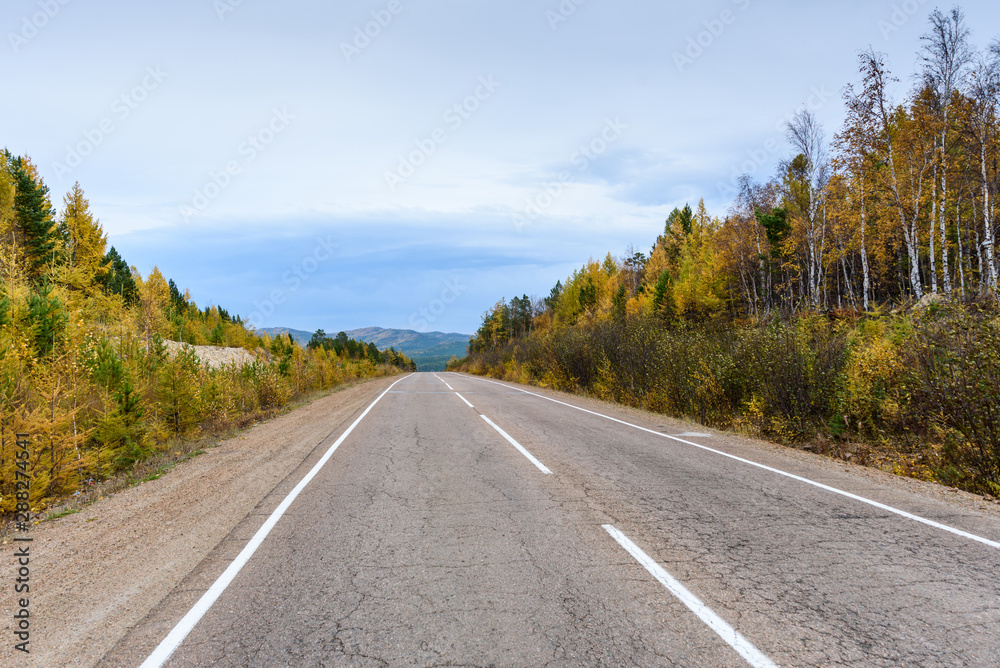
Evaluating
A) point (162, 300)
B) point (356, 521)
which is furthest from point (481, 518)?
point (162, 300)

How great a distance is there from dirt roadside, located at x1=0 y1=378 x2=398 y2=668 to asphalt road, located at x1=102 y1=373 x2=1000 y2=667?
8.2 inches

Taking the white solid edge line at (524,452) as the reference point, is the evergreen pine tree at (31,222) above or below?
above

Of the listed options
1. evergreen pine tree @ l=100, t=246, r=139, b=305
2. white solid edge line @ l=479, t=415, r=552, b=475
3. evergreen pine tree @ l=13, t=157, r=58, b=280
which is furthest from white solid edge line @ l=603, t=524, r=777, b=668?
evergreen pine tree @ l=100, t=246, r=139, b=305

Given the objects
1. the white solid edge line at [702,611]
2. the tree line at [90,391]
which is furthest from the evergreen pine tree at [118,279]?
the white solid edge line at [702,611]

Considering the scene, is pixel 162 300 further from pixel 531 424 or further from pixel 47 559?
pixel 47 559

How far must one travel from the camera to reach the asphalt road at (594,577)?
2.67 meters

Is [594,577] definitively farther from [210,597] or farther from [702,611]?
[210,597]

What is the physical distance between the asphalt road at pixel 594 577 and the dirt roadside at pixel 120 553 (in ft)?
0.68

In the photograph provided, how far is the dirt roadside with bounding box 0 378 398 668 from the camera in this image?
9.49 feet

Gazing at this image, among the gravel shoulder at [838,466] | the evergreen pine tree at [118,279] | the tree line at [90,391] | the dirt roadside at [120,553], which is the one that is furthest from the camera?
the evergreen pine tree at [118,279]

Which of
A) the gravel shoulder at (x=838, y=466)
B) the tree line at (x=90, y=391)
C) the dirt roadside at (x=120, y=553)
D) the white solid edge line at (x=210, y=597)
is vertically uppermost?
the tree line at (x=90, y=391)

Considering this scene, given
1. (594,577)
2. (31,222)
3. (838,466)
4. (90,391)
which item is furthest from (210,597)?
(31,222)

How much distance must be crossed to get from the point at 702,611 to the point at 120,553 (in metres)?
4.65

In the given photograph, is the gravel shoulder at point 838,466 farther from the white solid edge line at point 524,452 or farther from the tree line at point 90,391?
the tree line at point 90,391
